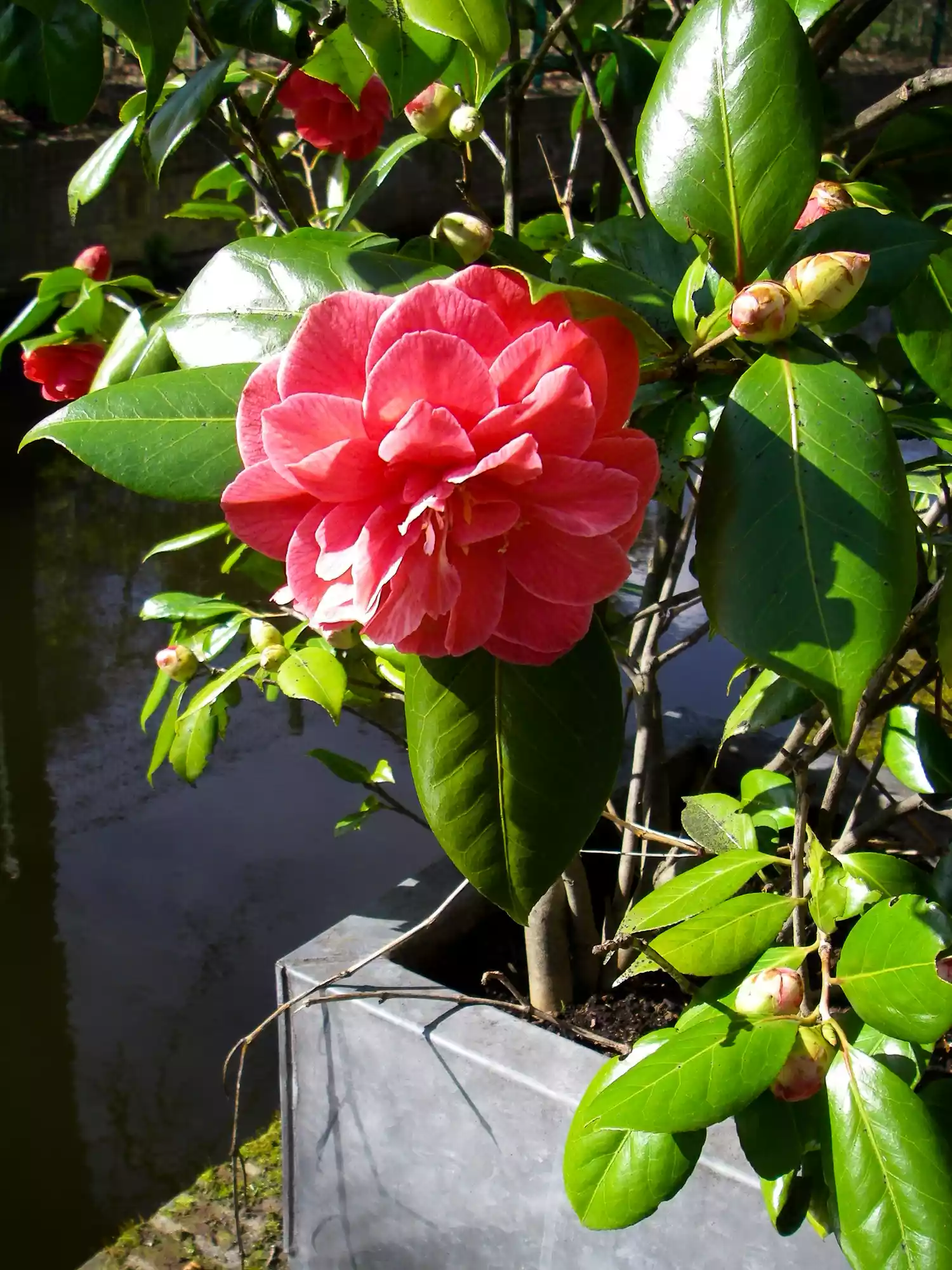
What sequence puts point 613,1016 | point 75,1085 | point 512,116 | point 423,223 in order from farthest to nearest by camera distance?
1. point 423,223
2. point 75,1085
3. point 613,1016
4. point 512,116

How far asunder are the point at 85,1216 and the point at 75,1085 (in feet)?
0.74

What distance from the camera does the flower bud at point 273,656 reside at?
1.04 metres

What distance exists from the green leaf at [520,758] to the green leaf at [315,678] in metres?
0.45

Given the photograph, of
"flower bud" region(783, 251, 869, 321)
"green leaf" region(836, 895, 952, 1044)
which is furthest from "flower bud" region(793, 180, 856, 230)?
"green leaf" region(836, 895, 952, 1044)

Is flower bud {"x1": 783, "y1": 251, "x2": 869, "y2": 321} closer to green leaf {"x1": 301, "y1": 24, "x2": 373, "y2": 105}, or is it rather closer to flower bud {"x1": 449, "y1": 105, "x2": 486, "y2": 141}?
flower bud {"x1": 449, "y1": 105, "x2": 486, "y2": 141}

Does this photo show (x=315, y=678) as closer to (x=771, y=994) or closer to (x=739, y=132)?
(x=771, y=994)

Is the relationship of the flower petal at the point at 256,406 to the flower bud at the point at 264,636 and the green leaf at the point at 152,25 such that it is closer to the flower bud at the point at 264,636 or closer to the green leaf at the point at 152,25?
the green leaf at the point at 152,25

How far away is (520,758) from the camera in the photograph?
496mm

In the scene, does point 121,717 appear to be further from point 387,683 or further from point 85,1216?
point 387,683

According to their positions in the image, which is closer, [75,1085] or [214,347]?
[214,347]

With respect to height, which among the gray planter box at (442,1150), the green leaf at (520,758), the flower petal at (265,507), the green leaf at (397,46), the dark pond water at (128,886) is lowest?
the dark pond water at (128,886)

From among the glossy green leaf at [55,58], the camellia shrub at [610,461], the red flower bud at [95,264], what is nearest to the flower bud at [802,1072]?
the camellia shrub at [610,461]

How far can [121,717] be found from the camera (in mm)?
2510

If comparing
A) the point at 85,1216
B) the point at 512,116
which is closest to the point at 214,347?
the point at 512,116
